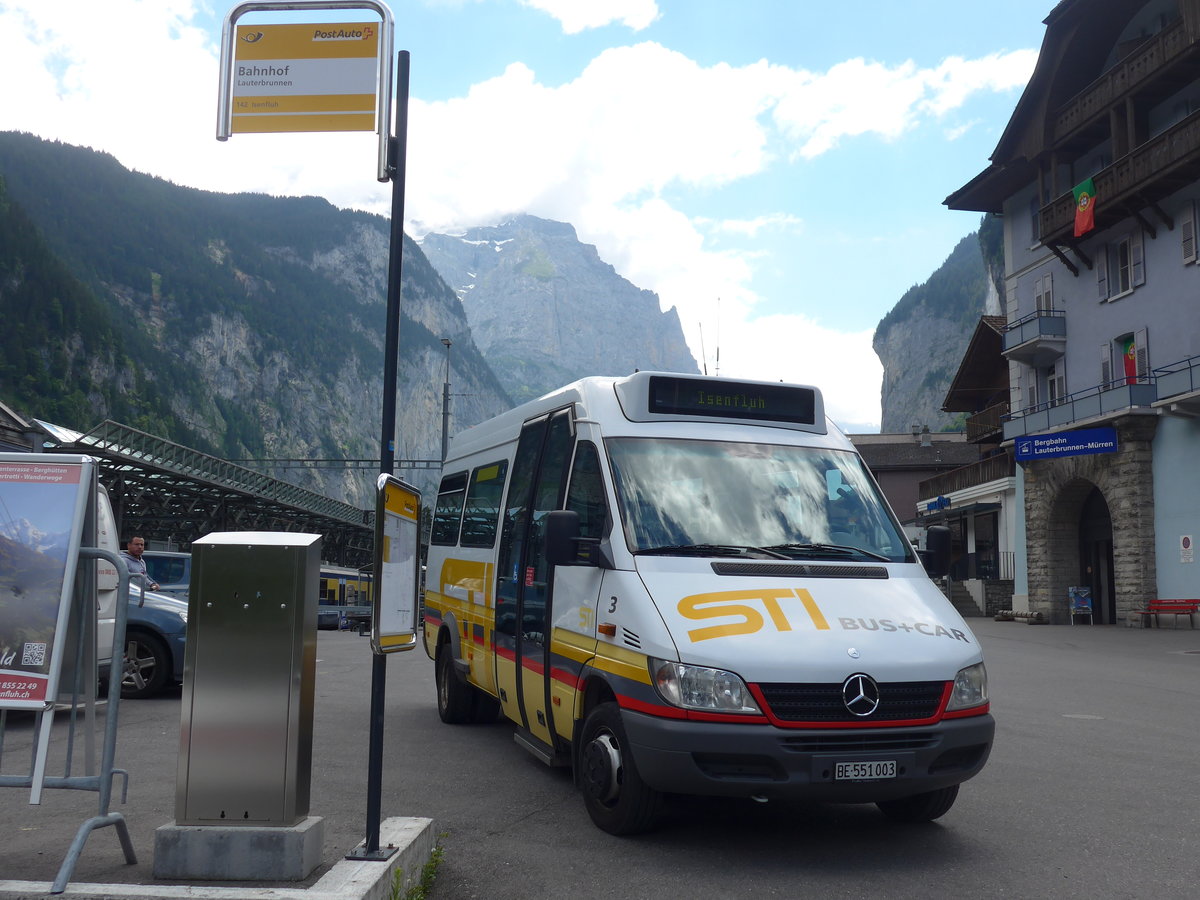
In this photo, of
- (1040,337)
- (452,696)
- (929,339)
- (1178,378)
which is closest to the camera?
(452,696)

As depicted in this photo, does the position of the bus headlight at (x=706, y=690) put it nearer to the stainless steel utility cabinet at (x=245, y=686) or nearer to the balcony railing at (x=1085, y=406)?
the stainless steel utility cabinet at (x=245, y=686)

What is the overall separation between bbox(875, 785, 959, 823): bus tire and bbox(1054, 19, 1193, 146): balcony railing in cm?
2638

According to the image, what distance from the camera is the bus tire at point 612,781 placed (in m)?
5.41

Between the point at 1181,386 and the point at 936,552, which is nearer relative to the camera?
the point at 936,552

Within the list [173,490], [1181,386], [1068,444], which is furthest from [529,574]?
[173,490]

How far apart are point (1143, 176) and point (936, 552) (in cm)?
2577

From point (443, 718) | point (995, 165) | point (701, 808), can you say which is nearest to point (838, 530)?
point (701, 808)

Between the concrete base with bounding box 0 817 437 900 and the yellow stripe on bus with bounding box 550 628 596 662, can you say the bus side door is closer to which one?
the yellow stripe on bus with bounding box 550 628 596 662

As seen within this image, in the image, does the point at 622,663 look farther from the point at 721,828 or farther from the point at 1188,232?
the point at 1188,232

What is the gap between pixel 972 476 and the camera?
4616cm

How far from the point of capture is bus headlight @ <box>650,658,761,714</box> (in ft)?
16.7

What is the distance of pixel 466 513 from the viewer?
31.4 feet

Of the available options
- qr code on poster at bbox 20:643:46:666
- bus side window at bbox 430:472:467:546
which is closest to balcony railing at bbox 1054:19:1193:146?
bus side window at bbox 430:472:467:546

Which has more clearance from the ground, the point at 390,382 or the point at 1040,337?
the point at 1040,337
